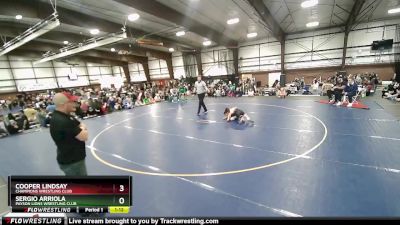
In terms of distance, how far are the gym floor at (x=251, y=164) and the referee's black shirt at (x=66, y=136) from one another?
1.33m

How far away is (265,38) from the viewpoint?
2470 cm

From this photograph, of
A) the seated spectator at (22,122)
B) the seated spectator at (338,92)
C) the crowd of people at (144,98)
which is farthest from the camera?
the seated spectator at (338,92)

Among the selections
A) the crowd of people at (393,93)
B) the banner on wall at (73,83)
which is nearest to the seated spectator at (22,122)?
the crowd of people at (393,93)

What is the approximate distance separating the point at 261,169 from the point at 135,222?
3.37 m

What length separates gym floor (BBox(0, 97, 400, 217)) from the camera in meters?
3.28

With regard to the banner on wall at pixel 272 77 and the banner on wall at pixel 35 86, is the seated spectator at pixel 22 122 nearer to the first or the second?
the banner on wall at pixel 272 77

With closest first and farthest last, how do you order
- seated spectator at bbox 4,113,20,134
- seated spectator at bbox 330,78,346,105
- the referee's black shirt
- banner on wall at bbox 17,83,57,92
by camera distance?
the referee's black shirt → seated spectator at bbox 4,113,20,134 → seated spectator at bbox 330,78,346,105 → banner on wall at bbox 17,83,57,92

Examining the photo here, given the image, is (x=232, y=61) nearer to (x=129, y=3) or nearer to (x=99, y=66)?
(x=129, y=3)

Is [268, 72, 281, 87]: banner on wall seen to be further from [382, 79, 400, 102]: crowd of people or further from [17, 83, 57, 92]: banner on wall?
[17, 83, 57, 92]: banner on wall

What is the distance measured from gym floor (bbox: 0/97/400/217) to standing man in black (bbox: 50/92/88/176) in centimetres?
126

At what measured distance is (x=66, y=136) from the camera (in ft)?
9.43

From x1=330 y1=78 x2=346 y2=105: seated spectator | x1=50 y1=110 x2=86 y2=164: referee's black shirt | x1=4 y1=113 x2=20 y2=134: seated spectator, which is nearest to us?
x1=50 y1=110 x2=86 y2=164: referee's black shirt

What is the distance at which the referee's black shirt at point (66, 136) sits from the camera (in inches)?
111

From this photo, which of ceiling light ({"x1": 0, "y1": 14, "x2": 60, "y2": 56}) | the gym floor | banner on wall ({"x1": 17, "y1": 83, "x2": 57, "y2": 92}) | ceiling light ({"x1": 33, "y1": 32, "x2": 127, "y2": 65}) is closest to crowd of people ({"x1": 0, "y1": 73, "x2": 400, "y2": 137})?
the gym floor
